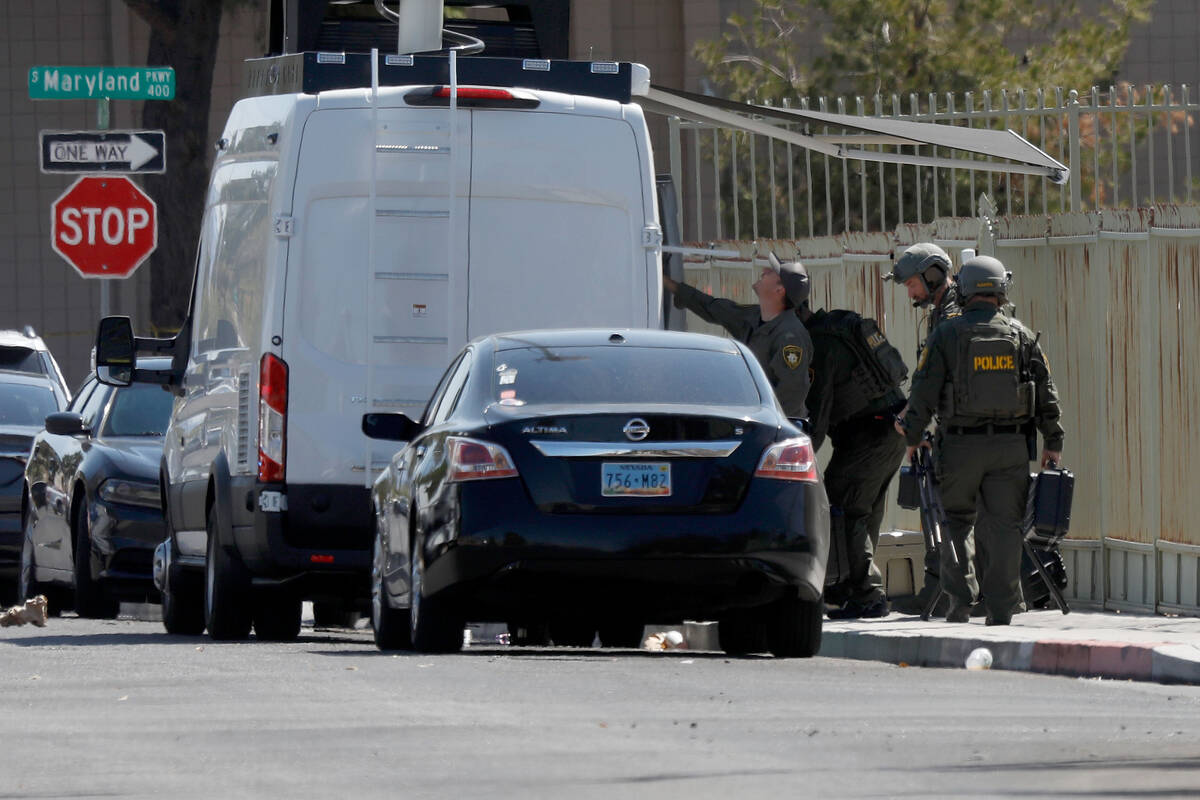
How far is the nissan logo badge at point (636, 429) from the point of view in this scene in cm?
1101

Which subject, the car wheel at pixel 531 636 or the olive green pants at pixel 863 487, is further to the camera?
the car wheel at pixel 531 636

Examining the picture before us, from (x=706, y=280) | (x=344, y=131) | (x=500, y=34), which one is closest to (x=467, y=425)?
(x=344, y=131)

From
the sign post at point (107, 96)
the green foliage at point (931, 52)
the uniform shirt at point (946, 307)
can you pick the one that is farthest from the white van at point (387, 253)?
the green foliage at point (931, 52)

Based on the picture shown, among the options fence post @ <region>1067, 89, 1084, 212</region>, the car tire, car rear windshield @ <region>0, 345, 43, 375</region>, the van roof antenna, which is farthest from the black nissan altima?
car rear windshield @ <region>0, 345, 43, 375</region>

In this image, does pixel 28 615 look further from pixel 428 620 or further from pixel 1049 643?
pixel 1049 643

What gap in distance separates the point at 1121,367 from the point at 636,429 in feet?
13.9

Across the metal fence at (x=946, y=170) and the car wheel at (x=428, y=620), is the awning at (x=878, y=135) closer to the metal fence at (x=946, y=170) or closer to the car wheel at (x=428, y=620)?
the metal fence at (x=946, y=170)

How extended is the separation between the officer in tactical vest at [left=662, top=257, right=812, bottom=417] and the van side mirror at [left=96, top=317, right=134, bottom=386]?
3114mm

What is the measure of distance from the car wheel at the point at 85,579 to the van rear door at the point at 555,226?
433 cm

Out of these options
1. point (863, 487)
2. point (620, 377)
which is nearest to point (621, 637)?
point (863, 487)

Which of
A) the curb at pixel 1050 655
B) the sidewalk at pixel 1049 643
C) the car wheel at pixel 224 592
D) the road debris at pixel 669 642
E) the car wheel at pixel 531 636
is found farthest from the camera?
the car wheel at pixel 531 636

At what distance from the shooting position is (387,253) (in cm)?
1270

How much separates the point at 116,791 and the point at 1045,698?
146 inches

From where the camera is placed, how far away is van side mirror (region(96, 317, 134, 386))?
46.9 ft
